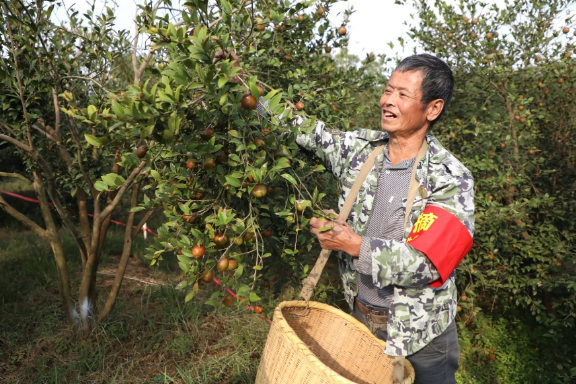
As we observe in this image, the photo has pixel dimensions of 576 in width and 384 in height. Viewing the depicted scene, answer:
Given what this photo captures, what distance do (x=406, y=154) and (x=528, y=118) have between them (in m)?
2.32

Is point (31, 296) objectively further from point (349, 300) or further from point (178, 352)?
point (349, 300)

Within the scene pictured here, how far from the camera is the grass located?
9.04ft

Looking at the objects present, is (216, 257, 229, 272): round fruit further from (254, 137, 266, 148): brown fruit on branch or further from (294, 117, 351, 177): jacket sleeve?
(294, 117, 351, 177): jacket sleeve

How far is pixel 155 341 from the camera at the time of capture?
308 cm

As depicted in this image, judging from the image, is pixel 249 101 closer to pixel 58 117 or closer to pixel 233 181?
pixel 233 181

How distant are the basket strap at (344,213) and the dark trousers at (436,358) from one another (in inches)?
13.9

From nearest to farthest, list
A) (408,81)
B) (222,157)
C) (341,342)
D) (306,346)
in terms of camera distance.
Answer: (306,346) < (222,157) < (408,81) < (341,342)

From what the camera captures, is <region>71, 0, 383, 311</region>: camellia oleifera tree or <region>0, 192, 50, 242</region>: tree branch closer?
<region>71, 0, 383, 311</region>: camellia oleifera tree

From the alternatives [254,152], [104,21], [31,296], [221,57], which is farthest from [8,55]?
[31,296]

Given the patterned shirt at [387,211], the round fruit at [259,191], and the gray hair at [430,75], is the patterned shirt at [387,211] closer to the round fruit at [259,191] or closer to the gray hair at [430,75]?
the gray hair at [430,75]

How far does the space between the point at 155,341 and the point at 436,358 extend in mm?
2061

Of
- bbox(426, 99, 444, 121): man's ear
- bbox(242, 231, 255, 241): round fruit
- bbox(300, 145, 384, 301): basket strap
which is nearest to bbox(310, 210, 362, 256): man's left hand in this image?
bbox(300, 145, 384, 301): basket strap

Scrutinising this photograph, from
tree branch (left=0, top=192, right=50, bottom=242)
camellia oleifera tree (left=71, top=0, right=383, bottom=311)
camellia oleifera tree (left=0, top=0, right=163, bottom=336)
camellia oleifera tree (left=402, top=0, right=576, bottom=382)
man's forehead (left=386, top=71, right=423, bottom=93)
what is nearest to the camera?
camellia oleifera tree (left=71, top=0, right=383, bottom=311)

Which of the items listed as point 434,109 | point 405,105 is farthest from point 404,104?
point 434,109
